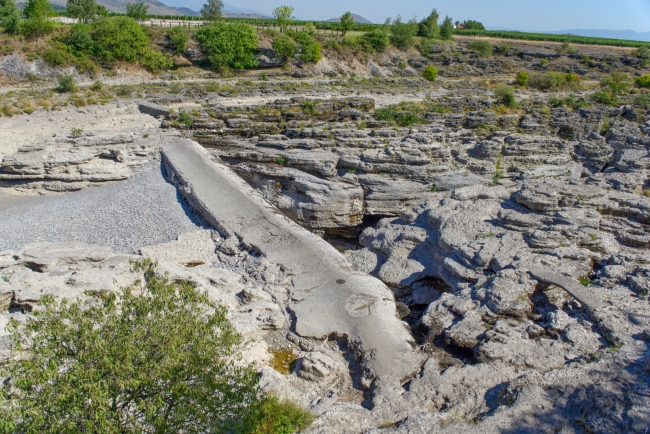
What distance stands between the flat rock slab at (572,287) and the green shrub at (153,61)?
36228mm

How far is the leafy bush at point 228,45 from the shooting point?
3922cm

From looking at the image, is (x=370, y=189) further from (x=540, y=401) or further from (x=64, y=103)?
(x=64, y=103)

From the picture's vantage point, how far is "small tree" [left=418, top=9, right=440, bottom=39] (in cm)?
5843

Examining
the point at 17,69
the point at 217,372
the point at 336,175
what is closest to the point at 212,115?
the point at 336,175

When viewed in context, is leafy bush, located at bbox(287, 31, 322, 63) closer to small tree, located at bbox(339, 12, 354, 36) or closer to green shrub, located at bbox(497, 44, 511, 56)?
small tree, located at bbox(339, 12, 354, 36)

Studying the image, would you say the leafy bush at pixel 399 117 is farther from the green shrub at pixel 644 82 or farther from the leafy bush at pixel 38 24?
the leafy bush at pixel 38 24

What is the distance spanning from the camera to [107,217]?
1199 cm

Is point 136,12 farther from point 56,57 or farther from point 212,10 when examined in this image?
point 56,57

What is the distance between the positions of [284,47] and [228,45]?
16.8 ft

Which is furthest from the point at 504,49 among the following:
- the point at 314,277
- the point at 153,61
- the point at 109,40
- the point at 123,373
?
the point at 123,373

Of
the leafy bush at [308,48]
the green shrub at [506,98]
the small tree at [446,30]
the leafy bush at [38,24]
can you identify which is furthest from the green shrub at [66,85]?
the small tree at [446,30]

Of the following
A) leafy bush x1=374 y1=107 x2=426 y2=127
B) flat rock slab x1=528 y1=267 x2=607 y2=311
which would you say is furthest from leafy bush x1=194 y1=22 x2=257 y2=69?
flat rock slab x1=528 y1=267 x2=607 y2=311

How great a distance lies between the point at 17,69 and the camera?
32406mm

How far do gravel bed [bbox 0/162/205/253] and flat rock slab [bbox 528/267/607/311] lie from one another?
25.7 ft
